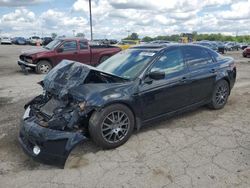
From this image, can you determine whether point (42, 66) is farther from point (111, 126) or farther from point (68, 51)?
point (111, 126)

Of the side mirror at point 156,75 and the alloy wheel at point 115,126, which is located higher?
the side mirror at point 156,75

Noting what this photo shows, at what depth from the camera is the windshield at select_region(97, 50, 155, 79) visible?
4.80m

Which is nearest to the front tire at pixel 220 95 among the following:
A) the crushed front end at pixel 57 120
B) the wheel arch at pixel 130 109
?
the wheel arch at pixel 130 109

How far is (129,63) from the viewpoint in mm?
5078

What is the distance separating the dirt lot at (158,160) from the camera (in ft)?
11.4

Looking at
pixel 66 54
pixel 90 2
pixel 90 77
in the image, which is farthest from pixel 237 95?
pixel 90 2

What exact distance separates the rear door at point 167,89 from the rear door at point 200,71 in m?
0.19

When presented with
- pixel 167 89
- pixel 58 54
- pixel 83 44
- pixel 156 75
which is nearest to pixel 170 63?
pixel 167 89

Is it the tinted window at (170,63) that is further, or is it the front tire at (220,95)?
the front tire at (220,95)

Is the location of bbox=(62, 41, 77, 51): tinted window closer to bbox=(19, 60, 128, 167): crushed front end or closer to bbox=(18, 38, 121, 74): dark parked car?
bbox=(18, 38, 121, 74): dark parked car

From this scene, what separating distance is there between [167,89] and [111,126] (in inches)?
51.0

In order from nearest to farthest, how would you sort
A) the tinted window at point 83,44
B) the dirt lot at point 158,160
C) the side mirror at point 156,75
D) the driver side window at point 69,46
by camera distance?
the dirt lot at point 158,160 → the side mirror at point 156,75 → the driver side window at point 69,46 → the tinted window at point 83,44

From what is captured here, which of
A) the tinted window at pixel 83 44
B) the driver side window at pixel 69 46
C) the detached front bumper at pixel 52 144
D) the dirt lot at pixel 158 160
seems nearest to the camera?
the dirt lot at pixel 158 160

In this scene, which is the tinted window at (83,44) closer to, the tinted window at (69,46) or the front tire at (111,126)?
the tinted window at (69,46)
